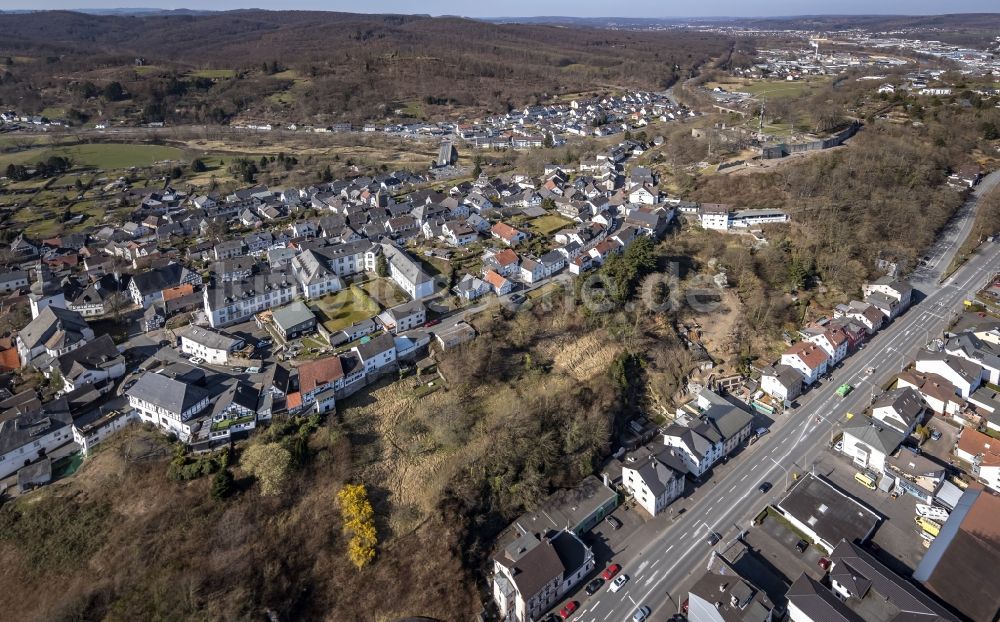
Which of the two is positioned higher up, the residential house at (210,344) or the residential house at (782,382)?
the residential house at (210,344)

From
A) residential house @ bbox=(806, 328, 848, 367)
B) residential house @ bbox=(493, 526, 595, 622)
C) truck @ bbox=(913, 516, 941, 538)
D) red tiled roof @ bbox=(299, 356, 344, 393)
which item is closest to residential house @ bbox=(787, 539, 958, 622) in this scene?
truck @ bbox=(913, 516, 941, 538)

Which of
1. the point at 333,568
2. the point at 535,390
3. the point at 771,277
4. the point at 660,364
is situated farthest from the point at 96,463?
the point at 771,277

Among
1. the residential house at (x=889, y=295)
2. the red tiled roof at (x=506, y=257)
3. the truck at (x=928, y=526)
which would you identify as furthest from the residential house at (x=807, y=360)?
the red tiled roof at (x=506, y=257)

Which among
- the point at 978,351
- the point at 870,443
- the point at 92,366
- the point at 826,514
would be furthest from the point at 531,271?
the point at 978,351

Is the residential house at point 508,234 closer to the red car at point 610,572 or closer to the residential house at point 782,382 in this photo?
the residential house at point 782,382

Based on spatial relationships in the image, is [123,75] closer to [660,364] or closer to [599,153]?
[599,153]

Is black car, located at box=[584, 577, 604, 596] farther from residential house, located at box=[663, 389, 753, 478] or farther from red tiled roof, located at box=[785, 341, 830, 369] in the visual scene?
red tiled roof, located at box=[785, 341, 830, 369]
